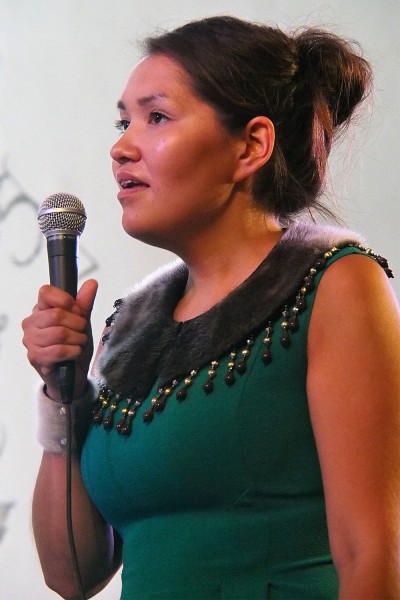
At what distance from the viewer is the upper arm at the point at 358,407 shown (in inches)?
41.1

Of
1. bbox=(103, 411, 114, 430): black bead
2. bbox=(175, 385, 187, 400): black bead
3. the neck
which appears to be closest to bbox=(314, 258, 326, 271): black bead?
the neck

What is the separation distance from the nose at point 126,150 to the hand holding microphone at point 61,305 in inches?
3.4

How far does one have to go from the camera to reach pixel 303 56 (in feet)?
4.60

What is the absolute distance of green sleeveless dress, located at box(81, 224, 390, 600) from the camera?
115 centimetres

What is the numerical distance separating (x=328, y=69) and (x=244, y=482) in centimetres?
63

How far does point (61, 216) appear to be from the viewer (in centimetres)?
125

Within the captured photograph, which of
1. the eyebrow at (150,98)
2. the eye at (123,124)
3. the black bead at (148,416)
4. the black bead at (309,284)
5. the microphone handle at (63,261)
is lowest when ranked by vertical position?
the black bead at (148,416)

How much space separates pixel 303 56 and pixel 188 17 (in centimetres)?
73

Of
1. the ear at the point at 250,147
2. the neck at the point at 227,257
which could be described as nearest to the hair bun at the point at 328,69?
the ear at the point at 250,147

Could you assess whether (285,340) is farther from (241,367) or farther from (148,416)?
(148,416)

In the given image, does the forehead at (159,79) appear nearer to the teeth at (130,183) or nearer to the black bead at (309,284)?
the teeth at (130,183)

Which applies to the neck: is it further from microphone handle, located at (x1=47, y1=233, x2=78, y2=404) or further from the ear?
microphone handle, located at (x1=47, y1=233, x2=78, y2=404)

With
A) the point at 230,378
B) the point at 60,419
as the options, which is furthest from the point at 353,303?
the point at 60,419

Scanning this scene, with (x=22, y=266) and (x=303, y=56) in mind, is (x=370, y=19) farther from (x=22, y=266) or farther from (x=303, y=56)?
(x=22, y=266)
